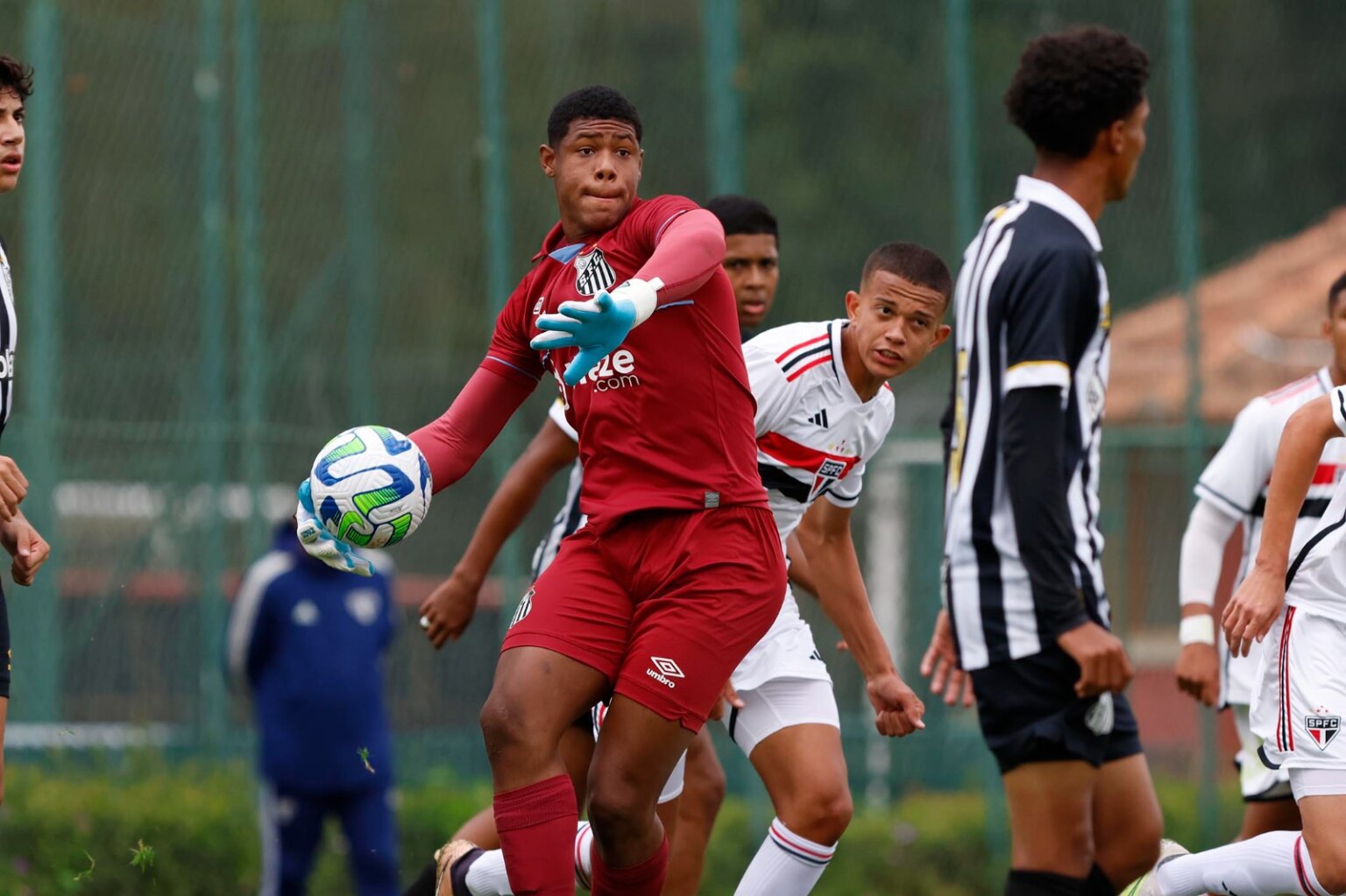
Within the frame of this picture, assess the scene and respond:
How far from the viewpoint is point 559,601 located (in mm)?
4789

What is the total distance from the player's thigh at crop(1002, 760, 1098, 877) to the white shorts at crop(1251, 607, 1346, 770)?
0.51 meters

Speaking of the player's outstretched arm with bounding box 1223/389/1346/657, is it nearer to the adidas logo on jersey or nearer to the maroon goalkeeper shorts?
the maroon goalkeeper shorts

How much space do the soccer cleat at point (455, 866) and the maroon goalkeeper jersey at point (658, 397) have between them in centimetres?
142

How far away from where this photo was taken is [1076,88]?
5.62 meters

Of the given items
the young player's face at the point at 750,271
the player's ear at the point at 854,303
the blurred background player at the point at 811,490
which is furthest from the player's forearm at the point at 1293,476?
the young player's face at the point at 750,271

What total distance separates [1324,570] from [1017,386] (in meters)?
0.99

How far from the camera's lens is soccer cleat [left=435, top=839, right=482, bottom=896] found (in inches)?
225

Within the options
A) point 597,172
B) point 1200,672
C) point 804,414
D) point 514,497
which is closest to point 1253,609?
point 1200,672

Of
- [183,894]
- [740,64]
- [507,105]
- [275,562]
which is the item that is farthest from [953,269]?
[183,894]

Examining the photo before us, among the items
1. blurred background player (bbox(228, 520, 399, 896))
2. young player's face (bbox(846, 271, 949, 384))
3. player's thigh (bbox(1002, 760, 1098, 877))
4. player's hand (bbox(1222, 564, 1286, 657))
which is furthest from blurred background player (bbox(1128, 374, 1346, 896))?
blurred background player (bbox(228, 520, 399, 896))

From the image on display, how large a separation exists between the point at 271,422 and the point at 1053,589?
20.2ft

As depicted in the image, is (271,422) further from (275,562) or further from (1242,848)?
(1242,848)

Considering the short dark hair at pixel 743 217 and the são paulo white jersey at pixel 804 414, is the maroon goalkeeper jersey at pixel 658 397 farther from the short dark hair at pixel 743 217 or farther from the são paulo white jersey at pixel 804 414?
the short dark hair at pixel 743 217

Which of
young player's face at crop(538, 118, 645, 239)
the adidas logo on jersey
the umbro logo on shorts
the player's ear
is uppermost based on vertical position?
Answer: young player's face at crop(538, 118, 645, 239)
